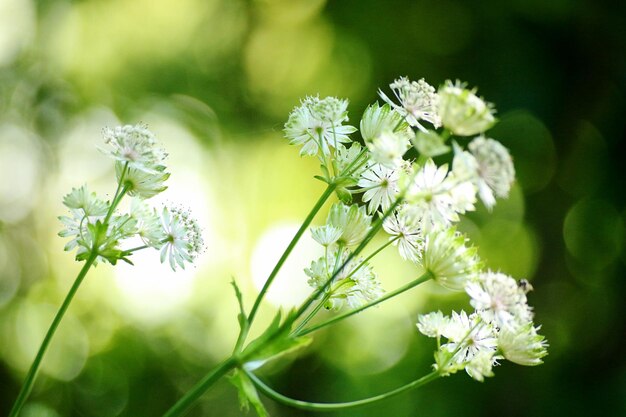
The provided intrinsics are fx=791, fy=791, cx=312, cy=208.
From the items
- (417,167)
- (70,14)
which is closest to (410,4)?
(70,14)

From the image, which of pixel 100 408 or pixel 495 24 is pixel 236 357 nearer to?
pixel 495 24

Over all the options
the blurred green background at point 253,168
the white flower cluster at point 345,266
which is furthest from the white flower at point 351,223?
the blurred green background at point 253,168

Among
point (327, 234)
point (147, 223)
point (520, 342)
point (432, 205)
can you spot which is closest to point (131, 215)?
point (147, 223)

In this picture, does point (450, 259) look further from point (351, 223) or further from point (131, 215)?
point (131, 215)

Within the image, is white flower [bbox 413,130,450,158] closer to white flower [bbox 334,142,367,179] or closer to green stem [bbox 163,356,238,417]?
white flower [bbox 334,142,367,179]

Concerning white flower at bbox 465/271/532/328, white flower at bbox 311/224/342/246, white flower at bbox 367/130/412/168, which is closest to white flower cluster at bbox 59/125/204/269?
white flower at bbox 311/224/342/246

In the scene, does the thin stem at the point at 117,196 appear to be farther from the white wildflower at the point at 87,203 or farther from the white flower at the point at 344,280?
the white flower at the point at 344,280
